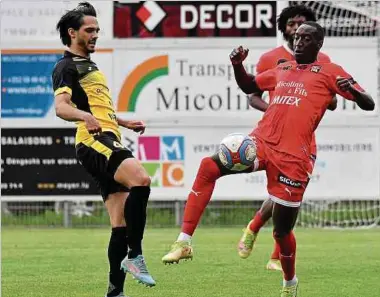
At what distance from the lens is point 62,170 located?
1931 cm

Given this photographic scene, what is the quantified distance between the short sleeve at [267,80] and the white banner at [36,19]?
10346mm

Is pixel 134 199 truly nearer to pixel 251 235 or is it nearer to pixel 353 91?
pixel 353 91

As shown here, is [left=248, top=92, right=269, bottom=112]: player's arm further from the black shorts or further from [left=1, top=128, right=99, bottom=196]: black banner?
[left=1, top=128, right=99, bottom=196]: black banner

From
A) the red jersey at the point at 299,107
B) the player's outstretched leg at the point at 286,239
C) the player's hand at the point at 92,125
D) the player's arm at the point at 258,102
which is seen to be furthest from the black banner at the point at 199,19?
the player's hand at the point at 92,125

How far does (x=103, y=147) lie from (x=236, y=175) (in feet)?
36.1

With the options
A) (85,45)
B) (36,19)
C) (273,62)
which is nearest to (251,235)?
(273,62)

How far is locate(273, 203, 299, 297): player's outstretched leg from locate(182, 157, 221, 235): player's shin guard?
1.66 ft

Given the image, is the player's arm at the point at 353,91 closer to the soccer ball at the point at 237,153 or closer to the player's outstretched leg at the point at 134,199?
the soccer ball at the point at 237,153

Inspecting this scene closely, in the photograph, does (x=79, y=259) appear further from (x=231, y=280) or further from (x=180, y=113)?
(x=180, y=113)

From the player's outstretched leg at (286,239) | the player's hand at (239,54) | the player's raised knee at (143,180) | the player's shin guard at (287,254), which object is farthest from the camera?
the player's hand at (239,54)

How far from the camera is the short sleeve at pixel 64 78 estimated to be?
828 cm

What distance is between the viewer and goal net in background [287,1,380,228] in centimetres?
1939

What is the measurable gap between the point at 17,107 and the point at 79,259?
7.19m

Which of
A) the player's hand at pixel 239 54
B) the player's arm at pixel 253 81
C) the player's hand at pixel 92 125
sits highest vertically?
the player's hand at pixel 239 54
